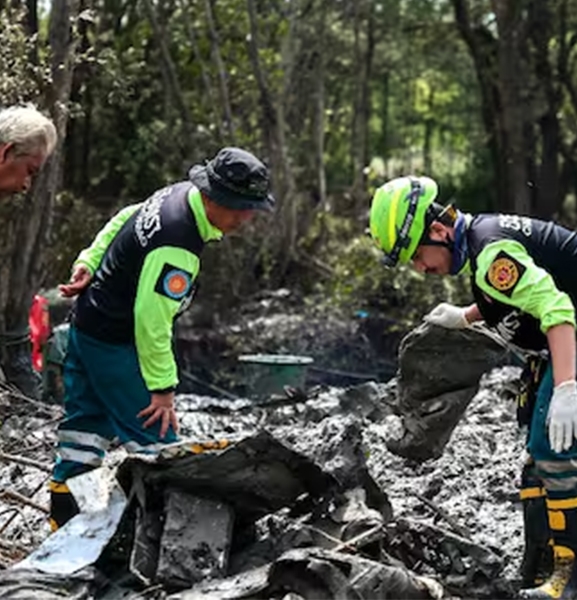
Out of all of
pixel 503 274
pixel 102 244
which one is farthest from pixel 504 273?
pixel 102 244

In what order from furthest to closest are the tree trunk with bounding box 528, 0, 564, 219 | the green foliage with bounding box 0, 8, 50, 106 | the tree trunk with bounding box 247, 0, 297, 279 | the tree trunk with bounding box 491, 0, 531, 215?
1. the tree trunk with bounding box 528, 0, 564, 219
2. the tree trunk with bounding box 491, 0, 531, 215
3. the tree trunk with bounding box 247, 0, 297, 279
4. the green foliage with bounding box 0, 8, 50, 106

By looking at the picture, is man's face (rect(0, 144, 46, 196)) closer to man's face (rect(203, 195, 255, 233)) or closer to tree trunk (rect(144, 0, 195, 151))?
man's face (rect(203, 195, 255, 233))

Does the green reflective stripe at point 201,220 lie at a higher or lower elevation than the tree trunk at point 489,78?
lower

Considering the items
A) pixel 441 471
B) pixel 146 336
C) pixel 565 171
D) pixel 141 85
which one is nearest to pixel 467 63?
pixel 565 171

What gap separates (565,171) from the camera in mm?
21125

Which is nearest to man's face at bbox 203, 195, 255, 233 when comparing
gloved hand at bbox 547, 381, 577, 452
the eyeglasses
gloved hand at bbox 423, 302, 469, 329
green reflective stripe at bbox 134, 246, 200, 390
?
green reflective stripe at bbox 134, 246, 200, 390

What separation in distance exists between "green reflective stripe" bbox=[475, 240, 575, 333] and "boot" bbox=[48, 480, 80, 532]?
71.2 inches

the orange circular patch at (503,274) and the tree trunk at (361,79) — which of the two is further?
the tree trunk at (361,79)

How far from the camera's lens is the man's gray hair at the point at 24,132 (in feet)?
12.5

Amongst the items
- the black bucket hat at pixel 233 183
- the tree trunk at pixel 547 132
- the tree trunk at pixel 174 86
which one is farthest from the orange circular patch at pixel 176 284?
the tree trunk at pixel 547 132

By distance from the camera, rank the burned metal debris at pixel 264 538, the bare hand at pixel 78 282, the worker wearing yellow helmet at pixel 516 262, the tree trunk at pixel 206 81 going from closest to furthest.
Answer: the burned metal debris at pixel 264 538
the worker wearing yellow helmet at pixel 516 262
the bare hand at pixel 78 282
the tree trunk at pixel 206 81

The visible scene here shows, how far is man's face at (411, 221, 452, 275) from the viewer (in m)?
4.01

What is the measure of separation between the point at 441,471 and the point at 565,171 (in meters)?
16.4

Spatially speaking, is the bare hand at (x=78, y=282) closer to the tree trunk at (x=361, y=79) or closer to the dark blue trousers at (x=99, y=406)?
the dark blue trousers at (x=99, y=406)
